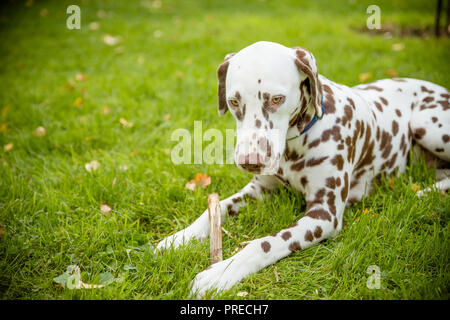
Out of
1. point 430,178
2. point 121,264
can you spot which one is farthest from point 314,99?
point 121,264

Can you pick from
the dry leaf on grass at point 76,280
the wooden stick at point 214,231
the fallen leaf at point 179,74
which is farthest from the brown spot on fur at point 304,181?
the fallen leaf at point 179,74

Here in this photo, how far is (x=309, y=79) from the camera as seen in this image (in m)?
2.32

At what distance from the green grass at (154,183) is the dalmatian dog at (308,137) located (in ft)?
0.41

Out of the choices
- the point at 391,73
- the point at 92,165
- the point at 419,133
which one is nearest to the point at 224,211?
the point at 92,165

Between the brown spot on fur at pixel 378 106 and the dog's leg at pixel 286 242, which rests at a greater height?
the brown spot on fur at pixel 378 106

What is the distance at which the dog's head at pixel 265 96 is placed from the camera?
84.7 inches

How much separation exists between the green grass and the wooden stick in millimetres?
84

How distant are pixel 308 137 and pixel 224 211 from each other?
34.4 inches

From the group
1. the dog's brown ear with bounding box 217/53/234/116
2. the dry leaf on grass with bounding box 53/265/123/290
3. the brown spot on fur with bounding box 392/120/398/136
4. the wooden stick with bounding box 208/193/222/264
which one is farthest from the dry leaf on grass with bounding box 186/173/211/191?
the brown spot on fur with bounding box 392/120/398/136

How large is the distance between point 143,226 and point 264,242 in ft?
3.40

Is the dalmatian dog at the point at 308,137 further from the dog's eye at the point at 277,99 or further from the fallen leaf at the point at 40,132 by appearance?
the fallen leaf at the point at 40,132

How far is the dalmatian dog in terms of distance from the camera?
7.15 feet

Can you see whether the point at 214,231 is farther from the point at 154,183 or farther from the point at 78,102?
the point at 78,102

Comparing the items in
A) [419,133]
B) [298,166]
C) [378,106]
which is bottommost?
[298,166]
